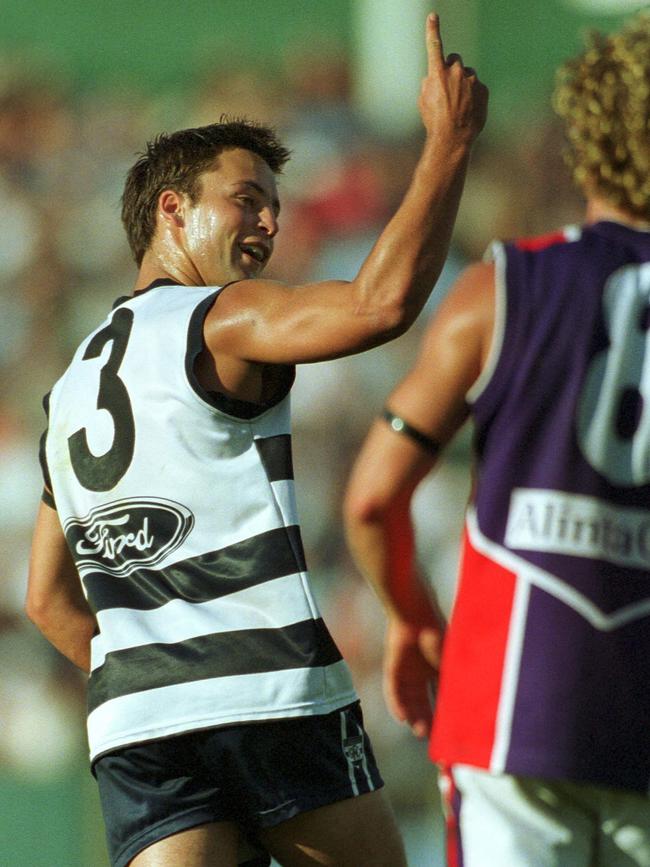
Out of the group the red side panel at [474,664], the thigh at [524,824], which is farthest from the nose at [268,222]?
the thigh at [524,824]

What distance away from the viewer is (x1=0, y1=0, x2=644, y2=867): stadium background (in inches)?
355

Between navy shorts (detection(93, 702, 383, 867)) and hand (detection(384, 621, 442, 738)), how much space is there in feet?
1.32

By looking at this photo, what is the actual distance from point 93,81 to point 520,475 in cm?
804

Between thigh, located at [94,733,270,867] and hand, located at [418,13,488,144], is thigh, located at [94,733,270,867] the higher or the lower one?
the lower one

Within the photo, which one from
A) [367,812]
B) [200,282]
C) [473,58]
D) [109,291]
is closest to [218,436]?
[200,282]

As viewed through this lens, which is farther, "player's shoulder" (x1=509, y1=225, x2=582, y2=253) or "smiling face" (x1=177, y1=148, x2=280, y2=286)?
"smiling face" (x1=177, y1=148, x2=280, y2=286)

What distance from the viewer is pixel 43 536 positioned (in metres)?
3.81

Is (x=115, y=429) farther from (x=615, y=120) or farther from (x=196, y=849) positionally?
(x=615, y=120)

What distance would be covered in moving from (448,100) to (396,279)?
369mm

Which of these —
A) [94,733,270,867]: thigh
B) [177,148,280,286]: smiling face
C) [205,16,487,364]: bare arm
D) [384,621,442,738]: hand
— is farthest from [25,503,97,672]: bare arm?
[384,621,442,738]: hand

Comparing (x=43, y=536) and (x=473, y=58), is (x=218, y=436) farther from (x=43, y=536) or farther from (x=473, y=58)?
(x=473, y=58)

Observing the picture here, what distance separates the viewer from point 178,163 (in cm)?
390

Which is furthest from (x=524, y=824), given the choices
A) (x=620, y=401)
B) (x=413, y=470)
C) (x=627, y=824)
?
(x=620, y=401)

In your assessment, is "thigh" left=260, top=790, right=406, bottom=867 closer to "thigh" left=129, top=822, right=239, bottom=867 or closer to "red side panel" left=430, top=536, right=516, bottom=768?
"thigh" left=129, top=822, right=239, bottom=867
